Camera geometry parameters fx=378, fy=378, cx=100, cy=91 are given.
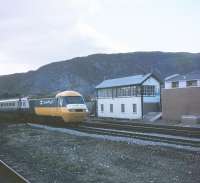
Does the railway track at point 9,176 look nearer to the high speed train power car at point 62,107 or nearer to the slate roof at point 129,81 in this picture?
the high speed train power car at point 62,107

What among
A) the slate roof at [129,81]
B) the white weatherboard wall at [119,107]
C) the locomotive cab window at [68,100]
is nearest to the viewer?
the locomotive cab window at [68,100]

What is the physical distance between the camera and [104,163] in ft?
42.8

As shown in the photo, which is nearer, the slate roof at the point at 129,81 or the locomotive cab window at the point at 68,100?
the locomotive cab window at the point at 68,100

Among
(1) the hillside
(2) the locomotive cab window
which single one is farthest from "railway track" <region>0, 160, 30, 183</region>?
(1) the hillside

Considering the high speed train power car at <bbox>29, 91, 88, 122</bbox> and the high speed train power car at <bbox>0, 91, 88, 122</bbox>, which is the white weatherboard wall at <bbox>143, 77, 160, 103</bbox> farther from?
the high speed train power car at <bbox>29, 91, 88, 122</bbox>

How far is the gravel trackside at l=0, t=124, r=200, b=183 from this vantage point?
10664 millimetres

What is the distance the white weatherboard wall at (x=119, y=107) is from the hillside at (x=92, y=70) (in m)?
64.2

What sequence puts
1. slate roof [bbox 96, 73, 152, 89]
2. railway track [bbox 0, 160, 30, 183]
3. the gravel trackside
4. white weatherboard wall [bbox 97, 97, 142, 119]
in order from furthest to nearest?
slate roof [bbox 96, 73, 152, 89] < white weatherboard wall [bbox 97, 97, 142, 119] < the gravel trackside < railway track [bbox 0, 160, 30, 183]

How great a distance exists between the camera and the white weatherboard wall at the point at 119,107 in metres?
54.2

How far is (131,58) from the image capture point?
17162 centimetres

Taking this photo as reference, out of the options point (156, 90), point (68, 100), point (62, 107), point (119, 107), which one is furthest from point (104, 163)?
point (119, 107)

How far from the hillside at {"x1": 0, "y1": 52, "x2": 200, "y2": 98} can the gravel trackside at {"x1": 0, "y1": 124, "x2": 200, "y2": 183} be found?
110m

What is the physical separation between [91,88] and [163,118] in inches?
3331

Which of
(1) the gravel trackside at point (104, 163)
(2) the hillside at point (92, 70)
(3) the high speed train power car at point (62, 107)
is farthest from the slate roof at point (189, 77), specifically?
(2) the hillside at point (92, 70)
